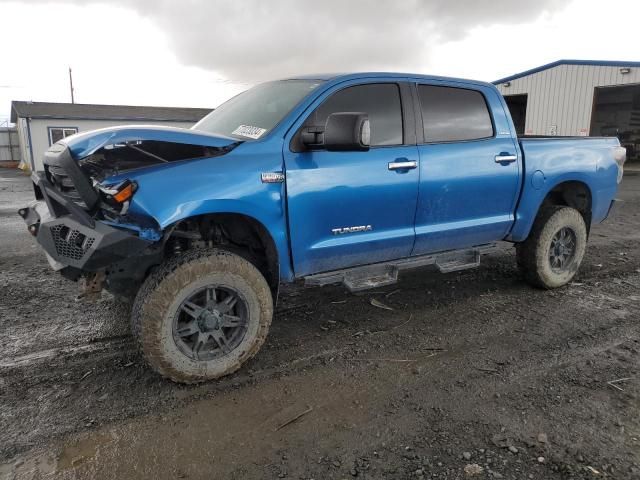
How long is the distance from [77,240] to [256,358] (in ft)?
4.89

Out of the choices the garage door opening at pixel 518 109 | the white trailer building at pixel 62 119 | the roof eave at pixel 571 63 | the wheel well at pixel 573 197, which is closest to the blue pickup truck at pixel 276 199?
the wheel well at pixel 573 197

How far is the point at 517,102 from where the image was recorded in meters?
27.5

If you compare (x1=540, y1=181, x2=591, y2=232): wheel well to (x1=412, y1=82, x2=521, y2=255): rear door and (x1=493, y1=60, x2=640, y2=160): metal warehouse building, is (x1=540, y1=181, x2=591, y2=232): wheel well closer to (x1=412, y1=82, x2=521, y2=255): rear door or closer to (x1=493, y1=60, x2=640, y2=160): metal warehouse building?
(x1=412, y1=82, x2=521, y2=255): rear door

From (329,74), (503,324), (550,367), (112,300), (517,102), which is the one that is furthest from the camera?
(517,102)

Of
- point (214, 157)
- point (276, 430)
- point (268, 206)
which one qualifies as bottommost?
point (276, 430)

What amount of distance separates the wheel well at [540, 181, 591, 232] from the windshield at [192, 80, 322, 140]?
3006 millimetres

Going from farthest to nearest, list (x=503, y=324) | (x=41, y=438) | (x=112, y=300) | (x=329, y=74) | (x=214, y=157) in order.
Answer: (x=112, y=300) → (x=503, y=324) → (x=329, y=74) → (x=214, y=157) → (x=41, y=438)

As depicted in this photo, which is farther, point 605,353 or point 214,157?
point 605,353

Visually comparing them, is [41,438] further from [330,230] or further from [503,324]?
[503,324]

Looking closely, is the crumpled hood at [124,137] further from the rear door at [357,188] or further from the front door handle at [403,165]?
the front door handle at [403,165]

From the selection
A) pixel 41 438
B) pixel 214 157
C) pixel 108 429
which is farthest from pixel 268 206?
pixel 41 438

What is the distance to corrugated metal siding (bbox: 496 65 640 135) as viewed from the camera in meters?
20.5

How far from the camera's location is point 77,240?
2.92 meters

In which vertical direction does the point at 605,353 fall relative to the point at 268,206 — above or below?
below
